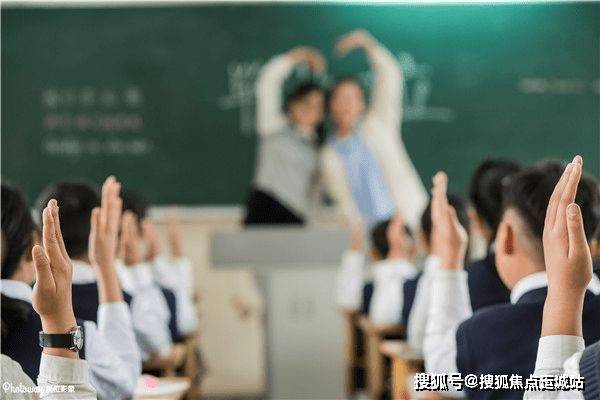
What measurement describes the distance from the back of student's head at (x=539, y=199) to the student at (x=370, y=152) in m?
2.13

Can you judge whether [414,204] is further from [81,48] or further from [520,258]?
[520,258]

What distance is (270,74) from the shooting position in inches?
190

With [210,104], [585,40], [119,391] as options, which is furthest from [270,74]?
[119,391]

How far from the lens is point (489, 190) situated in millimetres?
2189

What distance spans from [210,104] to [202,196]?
56 cm

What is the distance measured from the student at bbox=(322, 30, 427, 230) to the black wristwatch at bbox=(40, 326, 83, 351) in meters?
2.55

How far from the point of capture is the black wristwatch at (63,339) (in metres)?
1.37

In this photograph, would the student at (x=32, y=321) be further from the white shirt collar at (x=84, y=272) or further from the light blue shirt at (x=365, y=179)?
the light blue shirt at (x=365, y=179)

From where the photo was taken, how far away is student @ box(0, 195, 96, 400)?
52.7 inches

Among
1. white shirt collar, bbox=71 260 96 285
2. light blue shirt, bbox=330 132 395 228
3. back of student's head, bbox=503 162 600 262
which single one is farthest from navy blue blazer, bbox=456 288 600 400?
light blue shirt, bbox=330 132 395 228

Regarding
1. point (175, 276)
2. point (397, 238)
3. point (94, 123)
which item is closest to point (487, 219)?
point (397, 238)

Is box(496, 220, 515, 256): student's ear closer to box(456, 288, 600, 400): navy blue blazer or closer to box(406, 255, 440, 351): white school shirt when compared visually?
box(456, 288, 600, 400): navy blue blazer

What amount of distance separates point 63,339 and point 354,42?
3264mm

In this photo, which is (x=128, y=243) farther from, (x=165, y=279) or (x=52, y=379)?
(x=165, y=279)
